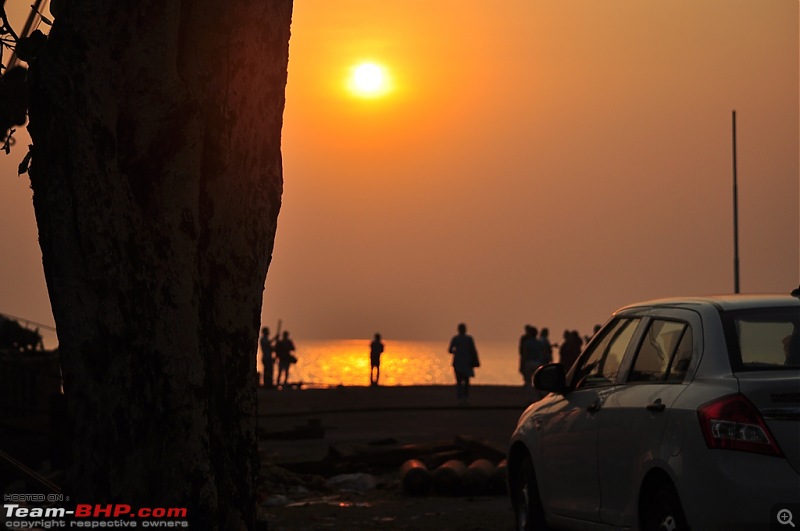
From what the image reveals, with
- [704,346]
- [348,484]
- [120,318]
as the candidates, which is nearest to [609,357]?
[704,346]

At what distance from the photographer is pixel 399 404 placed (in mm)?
32469

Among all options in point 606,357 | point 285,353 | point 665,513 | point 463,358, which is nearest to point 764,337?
point 665,513

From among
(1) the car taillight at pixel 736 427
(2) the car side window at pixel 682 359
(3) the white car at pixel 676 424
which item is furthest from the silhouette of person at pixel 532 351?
(1) the car taillight at pixel 736 427

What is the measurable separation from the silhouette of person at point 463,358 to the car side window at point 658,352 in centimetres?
2354

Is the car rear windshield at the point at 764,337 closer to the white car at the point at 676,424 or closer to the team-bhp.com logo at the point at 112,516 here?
the white car at the point at 676,424

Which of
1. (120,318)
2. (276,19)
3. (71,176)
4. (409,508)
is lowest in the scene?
(409,508)

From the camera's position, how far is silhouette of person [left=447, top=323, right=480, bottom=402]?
104ft

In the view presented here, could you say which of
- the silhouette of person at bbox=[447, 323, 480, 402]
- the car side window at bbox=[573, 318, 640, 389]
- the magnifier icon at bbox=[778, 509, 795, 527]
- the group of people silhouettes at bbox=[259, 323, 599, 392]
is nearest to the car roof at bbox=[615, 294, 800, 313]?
the car side window at bbox=[573, 318, 640, 389]

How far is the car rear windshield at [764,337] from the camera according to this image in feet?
22.7

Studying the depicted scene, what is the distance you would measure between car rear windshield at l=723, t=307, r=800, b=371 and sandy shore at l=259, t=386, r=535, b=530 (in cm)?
564

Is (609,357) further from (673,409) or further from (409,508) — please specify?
Result: (409,508)

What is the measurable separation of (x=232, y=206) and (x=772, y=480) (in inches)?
132

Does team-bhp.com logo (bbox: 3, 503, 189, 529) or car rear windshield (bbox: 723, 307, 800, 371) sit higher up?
car rear windshield (bbox: 723, 307, 800, 371)

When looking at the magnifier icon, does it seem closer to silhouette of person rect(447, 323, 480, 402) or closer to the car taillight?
the car taillight
